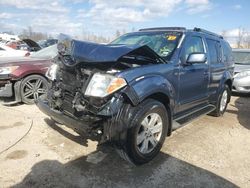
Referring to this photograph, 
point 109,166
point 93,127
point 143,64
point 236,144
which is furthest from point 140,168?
point 236,144

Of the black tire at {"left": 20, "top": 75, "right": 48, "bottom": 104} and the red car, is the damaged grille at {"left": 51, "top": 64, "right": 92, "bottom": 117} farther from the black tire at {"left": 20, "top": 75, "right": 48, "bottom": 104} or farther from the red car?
the black tire at {"left": 20, "top": 75, "right": 48, "bottom": 104}

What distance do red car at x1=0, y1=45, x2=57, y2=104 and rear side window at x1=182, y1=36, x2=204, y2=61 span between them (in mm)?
3227

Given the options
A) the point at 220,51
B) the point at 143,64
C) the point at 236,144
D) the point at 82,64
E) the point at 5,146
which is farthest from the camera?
the point at 220,51

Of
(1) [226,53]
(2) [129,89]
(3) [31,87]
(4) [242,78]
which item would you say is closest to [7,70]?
(3) [31,87]

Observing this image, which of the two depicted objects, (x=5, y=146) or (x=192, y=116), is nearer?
(x=5, y=146)

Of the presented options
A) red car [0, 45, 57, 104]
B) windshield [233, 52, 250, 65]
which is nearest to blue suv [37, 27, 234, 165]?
red car [0, 45, 57, 104]

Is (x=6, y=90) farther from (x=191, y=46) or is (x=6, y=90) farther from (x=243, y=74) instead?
(x=243, y=74)

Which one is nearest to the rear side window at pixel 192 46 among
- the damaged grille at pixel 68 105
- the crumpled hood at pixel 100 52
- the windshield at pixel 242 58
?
the crumpled hood at pixel 100 52

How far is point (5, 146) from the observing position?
4.32m

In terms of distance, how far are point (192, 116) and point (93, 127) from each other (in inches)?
88.6

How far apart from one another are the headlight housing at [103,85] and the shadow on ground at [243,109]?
3719mm

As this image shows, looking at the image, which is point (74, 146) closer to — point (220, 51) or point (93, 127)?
point (93, 127)

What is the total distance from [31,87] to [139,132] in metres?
3.77

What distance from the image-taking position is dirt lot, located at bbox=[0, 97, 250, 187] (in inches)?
137
